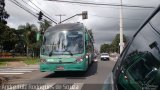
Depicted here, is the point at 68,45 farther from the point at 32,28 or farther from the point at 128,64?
the point at 32,28

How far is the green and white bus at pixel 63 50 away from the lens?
16.5 m

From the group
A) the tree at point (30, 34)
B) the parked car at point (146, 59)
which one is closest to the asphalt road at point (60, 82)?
the parked car at point (146, 59)

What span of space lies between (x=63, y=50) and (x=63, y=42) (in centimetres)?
44

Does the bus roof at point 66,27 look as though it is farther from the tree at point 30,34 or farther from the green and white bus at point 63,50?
the tree at point 30,34

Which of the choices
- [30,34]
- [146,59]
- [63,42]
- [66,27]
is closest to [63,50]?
[63,42]

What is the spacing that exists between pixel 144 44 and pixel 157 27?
328 mm

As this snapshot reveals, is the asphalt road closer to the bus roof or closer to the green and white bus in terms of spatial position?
the green and white bus

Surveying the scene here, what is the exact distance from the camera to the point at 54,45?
663 inches

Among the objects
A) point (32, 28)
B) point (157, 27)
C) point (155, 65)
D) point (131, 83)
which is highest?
point (32, 28)

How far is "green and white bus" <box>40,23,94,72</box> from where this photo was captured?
54.3ft

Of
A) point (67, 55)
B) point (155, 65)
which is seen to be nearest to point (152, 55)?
point (155, 65)

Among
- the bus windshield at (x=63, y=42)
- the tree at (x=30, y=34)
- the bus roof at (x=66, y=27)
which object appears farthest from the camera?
the tree at (x=30, y=34)

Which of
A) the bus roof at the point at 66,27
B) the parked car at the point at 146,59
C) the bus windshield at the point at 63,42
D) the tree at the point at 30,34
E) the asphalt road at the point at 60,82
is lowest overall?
the asphalt road at the point at 60,82

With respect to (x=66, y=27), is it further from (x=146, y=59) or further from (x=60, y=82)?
(x=146, y=59)
